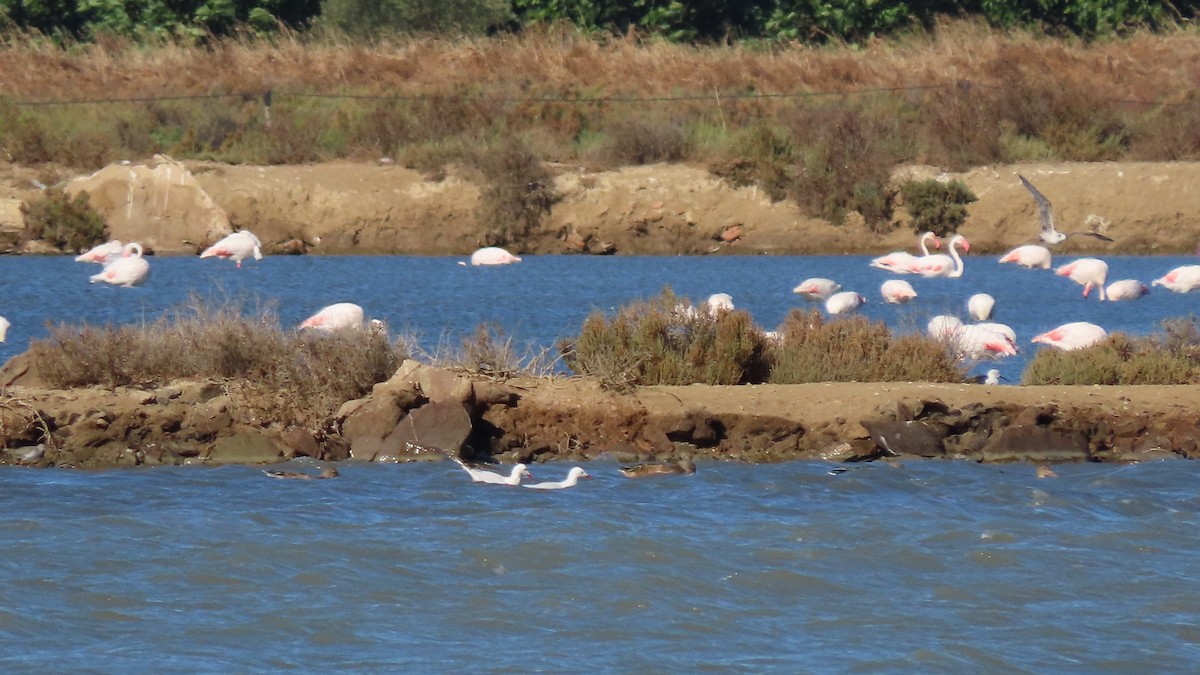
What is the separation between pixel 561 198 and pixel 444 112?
4156 mm

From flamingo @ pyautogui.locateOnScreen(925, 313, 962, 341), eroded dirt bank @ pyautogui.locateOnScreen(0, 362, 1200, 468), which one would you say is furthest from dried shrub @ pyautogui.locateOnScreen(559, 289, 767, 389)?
flamingo @ pyautogui.locateOnScreen(925, 313, 962, 341)

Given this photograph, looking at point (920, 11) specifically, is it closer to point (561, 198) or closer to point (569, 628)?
point (561, 198)

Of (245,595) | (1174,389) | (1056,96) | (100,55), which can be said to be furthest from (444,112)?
(245,595)

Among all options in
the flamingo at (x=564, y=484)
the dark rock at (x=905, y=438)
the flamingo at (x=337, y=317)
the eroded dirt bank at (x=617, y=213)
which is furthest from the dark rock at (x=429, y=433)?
the eroded dirt bank at (x=617, y=213)

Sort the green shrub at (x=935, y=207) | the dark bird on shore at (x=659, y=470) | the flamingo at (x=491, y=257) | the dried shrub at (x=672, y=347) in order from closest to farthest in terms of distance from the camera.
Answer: the dark bird on shore at (x=659, y=470) < the dried shrub at (x=672, y=347) < the flamingo at (x=491, y=257) < the green shrub at (x=935, y=207)

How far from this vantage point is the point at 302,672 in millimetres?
9148

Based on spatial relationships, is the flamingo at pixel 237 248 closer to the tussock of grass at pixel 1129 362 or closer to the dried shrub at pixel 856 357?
the dried shrub at pixel 856 357

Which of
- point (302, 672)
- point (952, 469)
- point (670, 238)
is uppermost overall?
point (302, 672)

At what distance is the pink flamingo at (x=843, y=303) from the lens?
20.9 metres

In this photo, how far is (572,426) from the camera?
14367 mm

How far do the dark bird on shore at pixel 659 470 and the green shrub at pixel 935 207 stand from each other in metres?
20.9

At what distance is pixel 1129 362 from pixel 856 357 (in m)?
2.19

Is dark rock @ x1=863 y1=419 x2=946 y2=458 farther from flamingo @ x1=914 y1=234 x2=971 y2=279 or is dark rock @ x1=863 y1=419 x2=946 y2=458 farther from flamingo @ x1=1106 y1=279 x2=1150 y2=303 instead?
flamingo @ x1=914 y1=234 x2=971 y2=279

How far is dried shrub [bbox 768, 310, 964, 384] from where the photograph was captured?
51.3 ft
